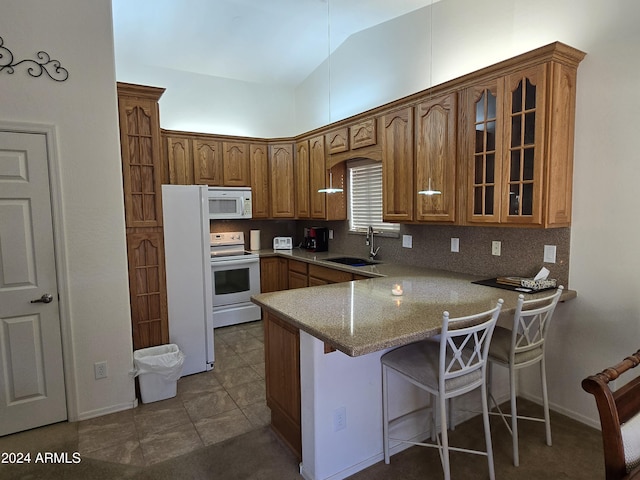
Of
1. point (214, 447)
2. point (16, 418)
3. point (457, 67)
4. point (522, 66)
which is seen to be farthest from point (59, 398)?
point (457, 67)

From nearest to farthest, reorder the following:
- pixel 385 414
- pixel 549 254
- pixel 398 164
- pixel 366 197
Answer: pixel 385 414, pixel 549 254, pixel 398 164, pixel 366 197

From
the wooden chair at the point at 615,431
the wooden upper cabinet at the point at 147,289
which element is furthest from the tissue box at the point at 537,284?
the wooden upper cabinet at the point at 147,289

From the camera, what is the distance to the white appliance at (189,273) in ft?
10.3

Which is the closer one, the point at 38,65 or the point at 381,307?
the point at 381,307

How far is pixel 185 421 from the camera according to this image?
8.25 feet

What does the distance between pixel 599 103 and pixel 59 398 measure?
412 cm

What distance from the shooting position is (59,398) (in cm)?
254

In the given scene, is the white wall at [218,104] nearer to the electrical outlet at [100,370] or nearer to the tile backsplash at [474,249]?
the tile backsplash at [474,249]

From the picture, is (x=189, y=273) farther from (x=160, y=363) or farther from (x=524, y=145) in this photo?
(x=524, y=145)

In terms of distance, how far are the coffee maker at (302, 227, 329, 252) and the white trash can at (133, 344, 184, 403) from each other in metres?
2.49

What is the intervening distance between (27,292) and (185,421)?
1371 mm

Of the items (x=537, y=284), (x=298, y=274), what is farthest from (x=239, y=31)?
(x=537, y=284)

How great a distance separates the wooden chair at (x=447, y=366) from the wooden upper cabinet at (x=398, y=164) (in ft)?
5.10

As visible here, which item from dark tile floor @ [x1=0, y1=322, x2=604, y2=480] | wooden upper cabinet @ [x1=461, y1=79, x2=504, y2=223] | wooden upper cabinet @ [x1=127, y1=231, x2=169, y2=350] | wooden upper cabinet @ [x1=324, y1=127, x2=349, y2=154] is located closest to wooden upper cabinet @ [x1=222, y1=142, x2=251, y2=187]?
wooden upper cabinet @ [x1=324, y1=127, x2=349, y2=154]
